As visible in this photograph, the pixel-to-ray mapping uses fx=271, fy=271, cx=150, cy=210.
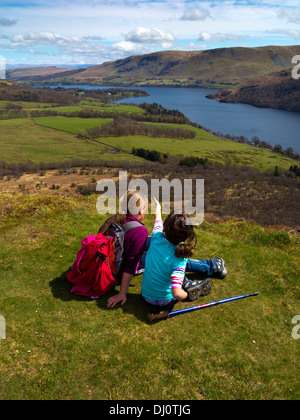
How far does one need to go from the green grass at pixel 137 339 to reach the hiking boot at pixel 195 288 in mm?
234

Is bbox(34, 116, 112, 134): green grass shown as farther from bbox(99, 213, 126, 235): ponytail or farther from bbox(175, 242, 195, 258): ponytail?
bbox(175, 242, 195, 258): ponytail

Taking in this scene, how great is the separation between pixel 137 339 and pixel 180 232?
2.42 m

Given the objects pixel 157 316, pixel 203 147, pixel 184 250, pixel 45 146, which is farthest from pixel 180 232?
pixel 45 146

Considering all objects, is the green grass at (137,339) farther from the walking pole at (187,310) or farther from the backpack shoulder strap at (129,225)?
the backpack shoulder strap at (129,225)

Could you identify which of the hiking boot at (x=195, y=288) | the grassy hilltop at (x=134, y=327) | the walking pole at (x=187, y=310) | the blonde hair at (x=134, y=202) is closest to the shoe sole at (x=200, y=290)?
the hiking boot at (x=195, y=288)

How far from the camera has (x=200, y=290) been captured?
22.1ft

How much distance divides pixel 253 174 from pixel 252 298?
94562 mm

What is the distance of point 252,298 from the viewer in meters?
7.06

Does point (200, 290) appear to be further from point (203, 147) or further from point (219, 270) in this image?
point (203, 147)

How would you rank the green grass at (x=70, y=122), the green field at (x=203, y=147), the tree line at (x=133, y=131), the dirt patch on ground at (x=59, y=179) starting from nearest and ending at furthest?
the dirt patch on ground at (x=59, y=179), the green field at (x=203, y=147), the tree line at (x=133, y=131), the green grass at (x=70, y=122)

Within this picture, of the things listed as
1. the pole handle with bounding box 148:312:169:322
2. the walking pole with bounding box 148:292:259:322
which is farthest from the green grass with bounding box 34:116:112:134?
the pole handle with bounding box 148:312:169:322

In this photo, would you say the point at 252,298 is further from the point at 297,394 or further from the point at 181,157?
the point at 181,157

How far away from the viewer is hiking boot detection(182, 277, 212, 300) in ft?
21.7

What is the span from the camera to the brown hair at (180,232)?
5039 millimetres
